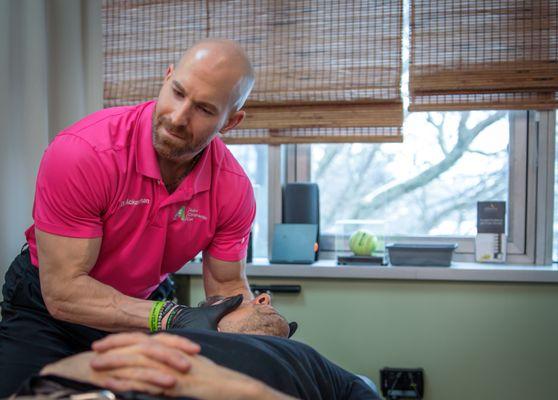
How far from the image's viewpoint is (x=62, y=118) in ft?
7.63

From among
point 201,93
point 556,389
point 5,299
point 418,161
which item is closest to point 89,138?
point 201,93

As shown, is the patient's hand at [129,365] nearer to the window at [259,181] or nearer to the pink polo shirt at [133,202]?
the pink polo shirt at [133,202]

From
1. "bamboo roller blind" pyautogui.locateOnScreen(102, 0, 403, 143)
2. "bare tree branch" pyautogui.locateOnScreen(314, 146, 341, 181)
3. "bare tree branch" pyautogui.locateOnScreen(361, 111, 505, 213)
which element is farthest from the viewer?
"bare tree branch" pyautogui.locateOnScreen(314, 146, 341, 181)

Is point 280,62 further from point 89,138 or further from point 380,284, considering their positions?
point 89,138

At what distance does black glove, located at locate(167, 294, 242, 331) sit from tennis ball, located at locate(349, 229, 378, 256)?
41.6 inches

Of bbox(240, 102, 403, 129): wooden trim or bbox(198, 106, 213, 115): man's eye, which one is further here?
bbox(240, 102, 403, 129): wooden trim

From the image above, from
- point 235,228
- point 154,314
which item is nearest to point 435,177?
point 235,228

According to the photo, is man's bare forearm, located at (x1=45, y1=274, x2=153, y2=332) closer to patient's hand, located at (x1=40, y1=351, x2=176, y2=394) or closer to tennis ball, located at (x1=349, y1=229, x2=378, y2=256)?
patient's hand, located at (x1=40, y1=351, x2=176, y2=394)

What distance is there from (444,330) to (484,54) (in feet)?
3.52

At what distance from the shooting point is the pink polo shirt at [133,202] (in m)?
1.38

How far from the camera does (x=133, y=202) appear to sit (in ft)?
4.85

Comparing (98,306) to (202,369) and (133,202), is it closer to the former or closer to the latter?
(133,202)

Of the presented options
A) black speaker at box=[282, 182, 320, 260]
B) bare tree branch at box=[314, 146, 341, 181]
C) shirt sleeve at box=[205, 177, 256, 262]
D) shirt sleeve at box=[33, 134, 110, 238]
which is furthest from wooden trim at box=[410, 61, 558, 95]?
shirt sleeve at box=[33, 134, 110, 238]

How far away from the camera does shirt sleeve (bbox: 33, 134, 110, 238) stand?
54.0 inches
